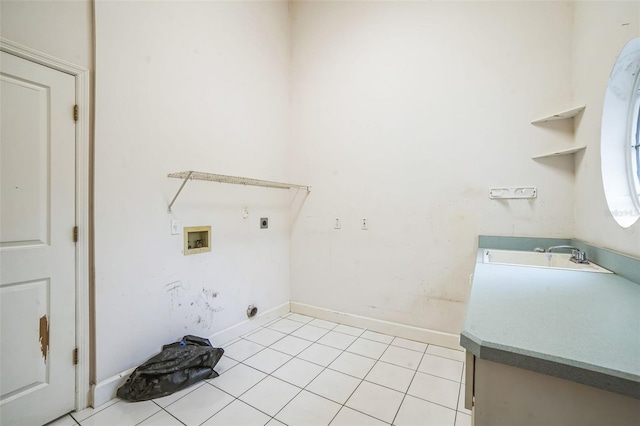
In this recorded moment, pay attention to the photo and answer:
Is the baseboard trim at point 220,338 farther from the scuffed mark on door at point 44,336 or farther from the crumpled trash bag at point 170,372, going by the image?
the scuffed mark on door at point 44,336

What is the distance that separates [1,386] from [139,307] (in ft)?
2.17

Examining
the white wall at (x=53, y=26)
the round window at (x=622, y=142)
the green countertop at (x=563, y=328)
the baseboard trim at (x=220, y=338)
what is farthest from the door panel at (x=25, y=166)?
the round window at (x=622, y=142)

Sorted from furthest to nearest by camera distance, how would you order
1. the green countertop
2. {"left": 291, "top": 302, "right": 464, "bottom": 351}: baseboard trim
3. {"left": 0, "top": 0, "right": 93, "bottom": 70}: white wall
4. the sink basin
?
{"left": 291, "top": 302, "right": 464, "bottom": 351}: baseboard trim, the sink basin, {"left": 0, "top": 0, "right": 93, "bottom": 70}: white wall, the green countertop

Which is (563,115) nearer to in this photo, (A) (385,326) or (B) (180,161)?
(A) (385,326)

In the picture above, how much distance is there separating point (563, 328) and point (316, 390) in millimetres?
1522

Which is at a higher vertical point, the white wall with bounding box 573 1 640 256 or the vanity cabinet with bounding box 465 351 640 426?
the white wall with bounding box 573 1 640 256

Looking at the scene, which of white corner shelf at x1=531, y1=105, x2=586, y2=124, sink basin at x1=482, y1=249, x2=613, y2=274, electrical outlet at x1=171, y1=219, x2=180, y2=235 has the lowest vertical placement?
sink basin at x1=482, y1=249, x2=613, y2=274

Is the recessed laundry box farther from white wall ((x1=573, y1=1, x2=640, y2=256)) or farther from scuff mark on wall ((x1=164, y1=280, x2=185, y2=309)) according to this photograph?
white wall ((x1=573, y1=1, x2=640, y2=256))

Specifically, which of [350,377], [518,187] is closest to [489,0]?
[518,187]

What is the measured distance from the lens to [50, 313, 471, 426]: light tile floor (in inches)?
62.2

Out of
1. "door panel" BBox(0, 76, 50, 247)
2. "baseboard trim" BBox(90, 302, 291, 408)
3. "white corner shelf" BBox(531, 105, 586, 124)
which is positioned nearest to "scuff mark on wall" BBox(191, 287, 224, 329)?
"baseboard trim" BBox(90, 302, 291, 408)

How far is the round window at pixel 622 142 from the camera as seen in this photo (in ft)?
5.09

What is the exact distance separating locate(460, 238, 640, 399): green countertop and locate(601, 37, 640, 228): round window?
0.57m

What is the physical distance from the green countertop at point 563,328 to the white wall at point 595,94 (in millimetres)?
466
